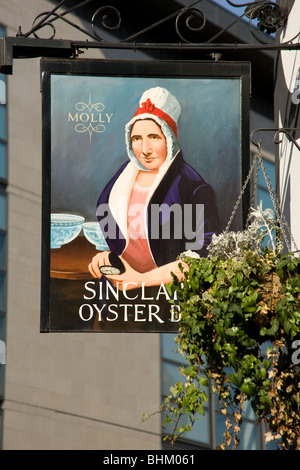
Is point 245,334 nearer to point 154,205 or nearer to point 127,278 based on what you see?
point 127,278

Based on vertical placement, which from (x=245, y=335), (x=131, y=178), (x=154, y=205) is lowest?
(x=245, y=335)

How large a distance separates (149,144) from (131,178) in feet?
1.34

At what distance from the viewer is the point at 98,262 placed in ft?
29.1

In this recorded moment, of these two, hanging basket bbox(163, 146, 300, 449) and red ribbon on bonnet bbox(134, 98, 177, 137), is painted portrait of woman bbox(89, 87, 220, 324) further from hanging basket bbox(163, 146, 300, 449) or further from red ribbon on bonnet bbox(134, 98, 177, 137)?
hanging basket bbox(163, 146, 300, 449)

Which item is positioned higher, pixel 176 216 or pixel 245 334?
pixel 176 216

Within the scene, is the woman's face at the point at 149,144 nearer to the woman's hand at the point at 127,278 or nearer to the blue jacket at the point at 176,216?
the blue jacket at the point at 176,216

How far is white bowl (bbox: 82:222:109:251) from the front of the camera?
8.94 metres

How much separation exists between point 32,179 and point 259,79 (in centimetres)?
750

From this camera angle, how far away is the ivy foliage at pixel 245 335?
7234 millimetres

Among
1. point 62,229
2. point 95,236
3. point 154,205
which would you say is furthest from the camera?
point 154,205

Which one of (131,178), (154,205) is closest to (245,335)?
(154,205)

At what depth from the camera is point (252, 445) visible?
2831cm

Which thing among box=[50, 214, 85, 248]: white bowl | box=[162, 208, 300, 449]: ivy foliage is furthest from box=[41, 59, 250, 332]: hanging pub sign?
box=[162, 208, 300, 449]: ivy foliage

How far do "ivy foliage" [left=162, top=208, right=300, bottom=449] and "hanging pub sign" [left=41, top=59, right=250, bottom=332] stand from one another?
1.01 metres
